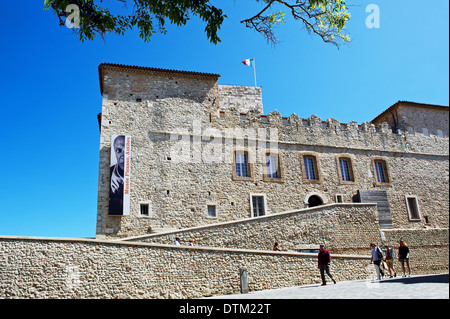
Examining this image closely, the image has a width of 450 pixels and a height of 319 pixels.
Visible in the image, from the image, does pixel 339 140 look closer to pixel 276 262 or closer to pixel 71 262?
pixel 276 262

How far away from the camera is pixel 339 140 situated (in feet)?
69.5

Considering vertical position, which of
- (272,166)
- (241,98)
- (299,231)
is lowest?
(299,231)

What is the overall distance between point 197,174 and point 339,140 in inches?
357

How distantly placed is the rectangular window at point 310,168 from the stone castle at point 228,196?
60 mm

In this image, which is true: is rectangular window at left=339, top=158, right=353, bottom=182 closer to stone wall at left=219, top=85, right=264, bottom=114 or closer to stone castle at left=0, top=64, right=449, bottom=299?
stone castle at left=0, top=64, right=449, bottom=299

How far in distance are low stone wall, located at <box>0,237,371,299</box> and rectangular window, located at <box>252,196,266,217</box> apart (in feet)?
19.2

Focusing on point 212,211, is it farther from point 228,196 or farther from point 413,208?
point 413,208

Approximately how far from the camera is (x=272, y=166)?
63.4 feet

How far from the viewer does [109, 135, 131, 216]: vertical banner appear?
15484 millimetres

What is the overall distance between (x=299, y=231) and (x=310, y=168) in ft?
18.8

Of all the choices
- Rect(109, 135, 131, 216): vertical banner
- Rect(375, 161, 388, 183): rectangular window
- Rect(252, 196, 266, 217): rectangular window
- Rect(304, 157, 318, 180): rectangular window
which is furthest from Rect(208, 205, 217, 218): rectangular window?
Rect(375, 161, 388, 183): rectangular window

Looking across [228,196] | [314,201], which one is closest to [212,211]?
[228,196]
